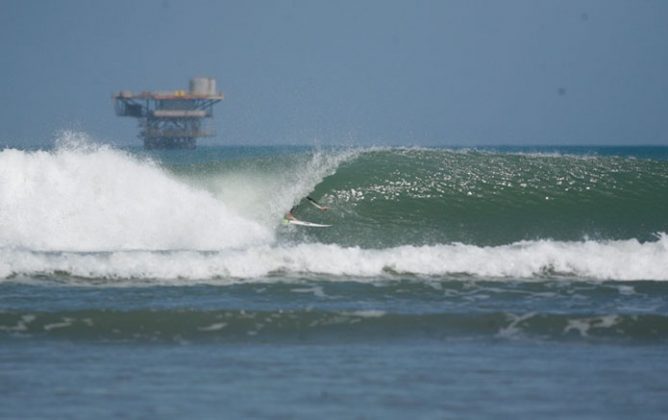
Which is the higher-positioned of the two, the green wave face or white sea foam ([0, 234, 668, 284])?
the green wave face

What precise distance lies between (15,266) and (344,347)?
7600 mm

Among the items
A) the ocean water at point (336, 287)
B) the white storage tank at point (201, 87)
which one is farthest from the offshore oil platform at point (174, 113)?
the ocean water at point (336, 287)

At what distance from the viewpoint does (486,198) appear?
937 inches

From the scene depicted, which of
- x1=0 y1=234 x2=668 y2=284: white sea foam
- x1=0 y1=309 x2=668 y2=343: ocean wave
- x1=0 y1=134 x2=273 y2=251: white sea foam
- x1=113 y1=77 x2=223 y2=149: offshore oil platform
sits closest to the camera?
x1=0 y1=309 x2=668 y2=343: ocean wave

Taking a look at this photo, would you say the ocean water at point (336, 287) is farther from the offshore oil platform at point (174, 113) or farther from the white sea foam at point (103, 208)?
the offshore oil platform at point (174, 113)

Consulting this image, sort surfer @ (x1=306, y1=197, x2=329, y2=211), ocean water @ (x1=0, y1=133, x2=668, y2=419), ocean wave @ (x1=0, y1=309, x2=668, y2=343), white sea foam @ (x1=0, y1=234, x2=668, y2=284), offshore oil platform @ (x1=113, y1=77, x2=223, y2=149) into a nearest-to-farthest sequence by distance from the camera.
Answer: ocean water @ (x1=0, y1=133, x2=668, y2=419) < ocean wave @ (x1=0, y1=309, x2=668, y2=343) < white sea foam @ (x1=0, y1=234, x2=668, y2=284) < surfer @ (x1=306, y1=197, x2=329, y2=211) < offshore oil platform @ (x1=113, y1=77, x2=223, y2=149)

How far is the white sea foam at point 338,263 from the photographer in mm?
16391

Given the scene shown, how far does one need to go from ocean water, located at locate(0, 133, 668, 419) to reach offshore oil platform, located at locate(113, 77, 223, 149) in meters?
81.7

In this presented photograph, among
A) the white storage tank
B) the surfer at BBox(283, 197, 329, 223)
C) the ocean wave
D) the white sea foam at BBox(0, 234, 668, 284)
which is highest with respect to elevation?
the white storage tank

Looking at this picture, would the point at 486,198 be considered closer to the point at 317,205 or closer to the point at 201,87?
the point at 317,205

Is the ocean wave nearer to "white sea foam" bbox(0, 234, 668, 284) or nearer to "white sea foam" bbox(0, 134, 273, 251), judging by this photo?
"white sea foam" bbox(0, 234, 668, 284)

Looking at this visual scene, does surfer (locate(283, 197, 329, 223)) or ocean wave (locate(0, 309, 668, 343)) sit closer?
ocean wave (locate(0, 309, 668, 343))

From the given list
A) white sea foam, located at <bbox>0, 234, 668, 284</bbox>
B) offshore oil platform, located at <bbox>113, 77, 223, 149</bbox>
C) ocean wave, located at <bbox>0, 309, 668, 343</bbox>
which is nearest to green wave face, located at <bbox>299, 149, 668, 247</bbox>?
white sea foam, located at <bbox>0, 234, 668, 284</bbox>

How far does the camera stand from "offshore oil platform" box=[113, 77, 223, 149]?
352 ft
